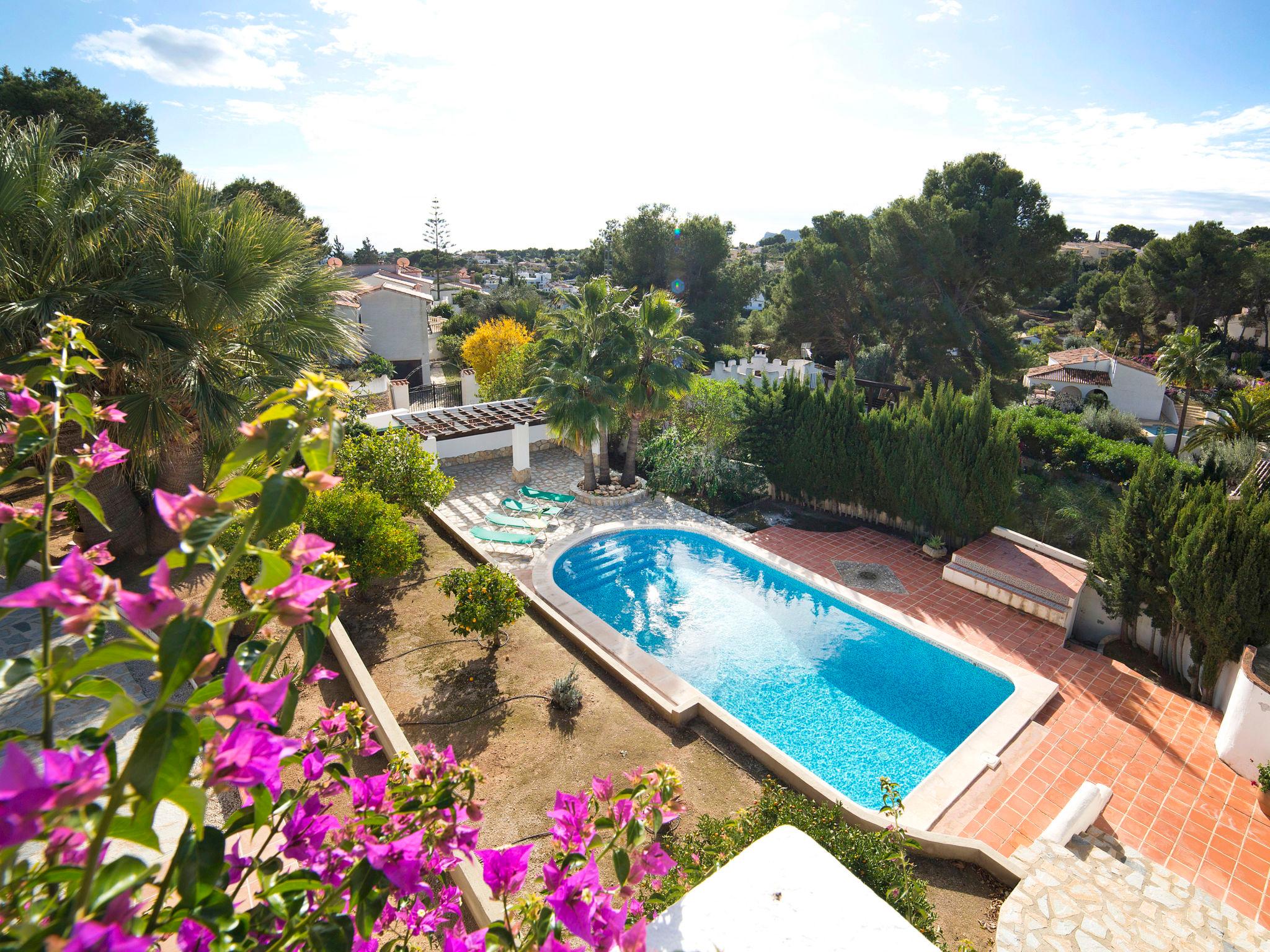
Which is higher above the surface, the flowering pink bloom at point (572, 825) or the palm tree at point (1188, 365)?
the flowering pink bloom at point (572, 825)

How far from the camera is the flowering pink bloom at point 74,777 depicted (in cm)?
88

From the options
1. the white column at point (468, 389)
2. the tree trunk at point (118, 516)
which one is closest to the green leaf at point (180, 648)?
the tree trunk at point (118, 516)

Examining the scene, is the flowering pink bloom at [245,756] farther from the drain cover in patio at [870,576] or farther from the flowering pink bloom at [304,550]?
the drain cover in patio at [870,576]

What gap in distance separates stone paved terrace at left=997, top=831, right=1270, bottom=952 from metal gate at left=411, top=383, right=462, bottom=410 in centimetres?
2205

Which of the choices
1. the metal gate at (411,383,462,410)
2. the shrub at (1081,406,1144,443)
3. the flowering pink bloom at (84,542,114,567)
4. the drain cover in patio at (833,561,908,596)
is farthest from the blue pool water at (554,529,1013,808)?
the shrub at (1081,406,1144,443)

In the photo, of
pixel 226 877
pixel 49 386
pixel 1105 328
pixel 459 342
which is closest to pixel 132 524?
pixel 49 386

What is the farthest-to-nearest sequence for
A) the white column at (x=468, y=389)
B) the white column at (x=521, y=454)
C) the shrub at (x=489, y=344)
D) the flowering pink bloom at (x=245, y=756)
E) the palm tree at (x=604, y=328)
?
the shrub at (x=489, y=344)
the white column at (x=468, y=389)
the white column at (x=521, y=454)
the palm tree at (x=604, y=328)
the flowering pink bloom at (x=245, y=756)

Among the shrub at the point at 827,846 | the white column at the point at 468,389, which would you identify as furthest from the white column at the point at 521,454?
the shrub at the point at 827,846

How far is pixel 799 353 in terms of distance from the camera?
31.8 m

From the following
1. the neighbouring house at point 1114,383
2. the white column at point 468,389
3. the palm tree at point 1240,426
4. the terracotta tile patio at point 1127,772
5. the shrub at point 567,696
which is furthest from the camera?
the neighbouring house at point 1114,383

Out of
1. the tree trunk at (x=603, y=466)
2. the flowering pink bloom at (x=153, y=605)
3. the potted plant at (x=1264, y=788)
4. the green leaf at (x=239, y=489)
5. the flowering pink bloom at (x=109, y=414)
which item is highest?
the green leaf at (x=239, y=489)

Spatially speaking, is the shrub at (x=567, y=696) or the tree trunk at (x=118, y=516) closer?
the shrub at (x=567, y=696)

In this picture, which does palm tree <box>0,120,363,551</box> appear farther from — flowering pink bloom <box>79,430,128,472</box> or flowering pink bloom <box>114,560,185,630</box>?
flowering pink bloom <box>114,560,185,630</box>

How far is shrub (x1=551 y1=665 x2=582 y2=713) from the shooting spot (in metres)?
7.72
